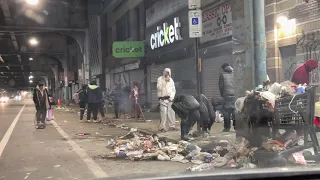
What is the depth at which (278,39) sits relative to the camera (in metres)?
10.8

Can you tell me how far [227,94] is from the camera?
33.1ft

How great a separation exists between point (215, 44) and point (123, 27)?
1430 centimetres

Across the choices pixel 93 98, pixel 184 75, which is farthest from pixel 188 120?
pixel 184 75

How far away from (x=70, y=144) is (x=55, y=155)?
1.59 m

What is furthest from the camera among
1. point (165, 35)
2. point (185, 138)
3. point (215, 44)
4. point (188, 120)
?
point (165, 35)

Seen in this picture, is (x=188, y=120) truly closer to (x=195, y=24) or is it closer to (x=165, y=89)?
(x=165, y=89)

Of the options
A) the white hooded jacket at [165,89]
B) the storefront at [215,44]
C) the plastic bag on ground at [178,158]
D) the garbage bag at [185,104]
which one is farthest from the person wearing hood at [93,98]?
the plastic bag on ground at [178,158]

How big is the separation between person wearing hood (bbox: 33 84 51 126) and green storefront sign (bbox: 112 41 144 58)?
672 cm

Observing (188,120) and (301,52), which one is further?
(301,52)

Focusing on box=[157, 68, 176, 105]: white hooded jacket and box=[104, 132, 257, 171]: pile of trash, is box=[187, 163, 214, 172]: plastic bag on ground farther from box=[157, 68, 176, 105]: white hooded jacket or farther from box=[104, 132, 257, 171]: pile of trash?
box=[157, 68, 176, 105]: white hooded jacket

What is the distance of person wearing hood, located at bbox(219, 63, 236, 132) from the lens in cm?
999

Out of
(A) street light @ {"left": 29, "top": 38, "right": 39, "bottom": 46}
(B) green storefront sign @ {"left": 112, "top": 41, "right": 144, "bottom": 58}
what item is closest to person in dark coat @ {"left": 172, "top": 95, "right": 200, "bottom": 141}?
(B) green storefront sign @ {"left": 112, "top": 41, "right": 144, "bottom": 58}

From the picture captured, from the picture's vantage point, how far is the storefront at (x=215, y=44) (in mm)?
13555

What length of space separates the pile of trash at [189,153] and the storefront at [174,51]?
840cm
